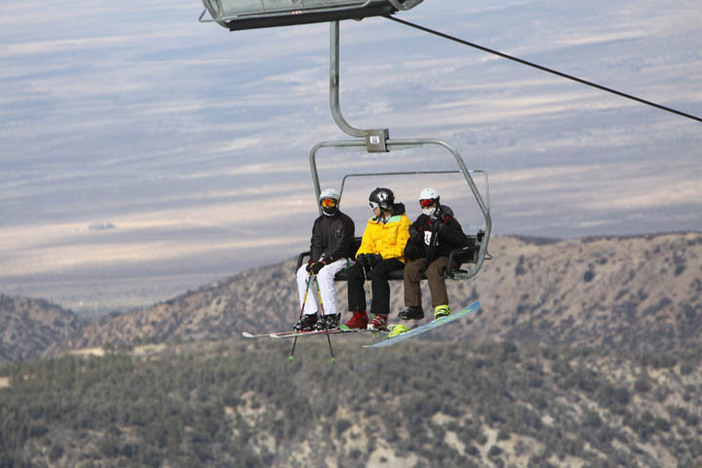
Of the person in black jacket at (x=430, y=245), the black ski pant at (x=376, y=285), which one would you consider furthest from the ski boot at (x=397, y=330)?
the black ski pant at (x=376, y=285)

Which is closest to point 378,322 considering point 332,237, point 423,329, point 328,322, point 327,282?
point 328,322

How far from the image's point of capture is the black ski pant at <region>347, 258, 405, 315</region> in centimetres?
2375

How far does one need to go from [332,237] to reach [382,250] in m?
0.99

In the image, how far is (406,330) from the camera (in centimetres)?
2286

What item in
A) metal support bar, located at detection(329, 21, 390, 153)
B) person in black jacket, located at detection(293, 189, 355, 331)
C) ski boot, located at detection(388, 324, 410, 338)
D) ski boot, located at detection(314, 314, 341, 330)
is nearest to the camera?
metal support bar, located at detection(329, 21, 390, 153)

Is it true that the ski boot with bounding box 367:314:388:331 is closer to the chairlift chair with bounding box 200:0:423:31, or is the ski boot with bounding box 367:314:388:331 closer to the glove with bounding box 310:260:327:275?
the glove with bounding box 310:260:327:275

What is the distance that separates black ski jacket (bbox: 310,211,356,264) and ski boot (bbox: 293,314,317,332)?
1.12 metres

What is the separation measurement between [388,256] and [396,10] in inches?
251

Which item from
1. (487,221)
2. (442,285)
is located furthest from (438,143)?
(442,285)

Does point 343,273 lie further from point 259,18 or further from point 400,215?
point 259,18

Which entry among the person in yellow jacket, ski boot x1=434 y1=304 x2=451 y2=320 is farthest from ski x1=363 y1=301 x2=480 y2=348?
the person in yellow jacket

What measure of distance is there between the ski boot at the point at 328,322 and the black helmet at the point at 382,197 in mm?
2248

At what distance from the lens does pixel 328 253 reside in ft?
79.4

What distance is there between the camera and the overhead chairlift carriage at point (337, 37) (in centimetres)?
1888
